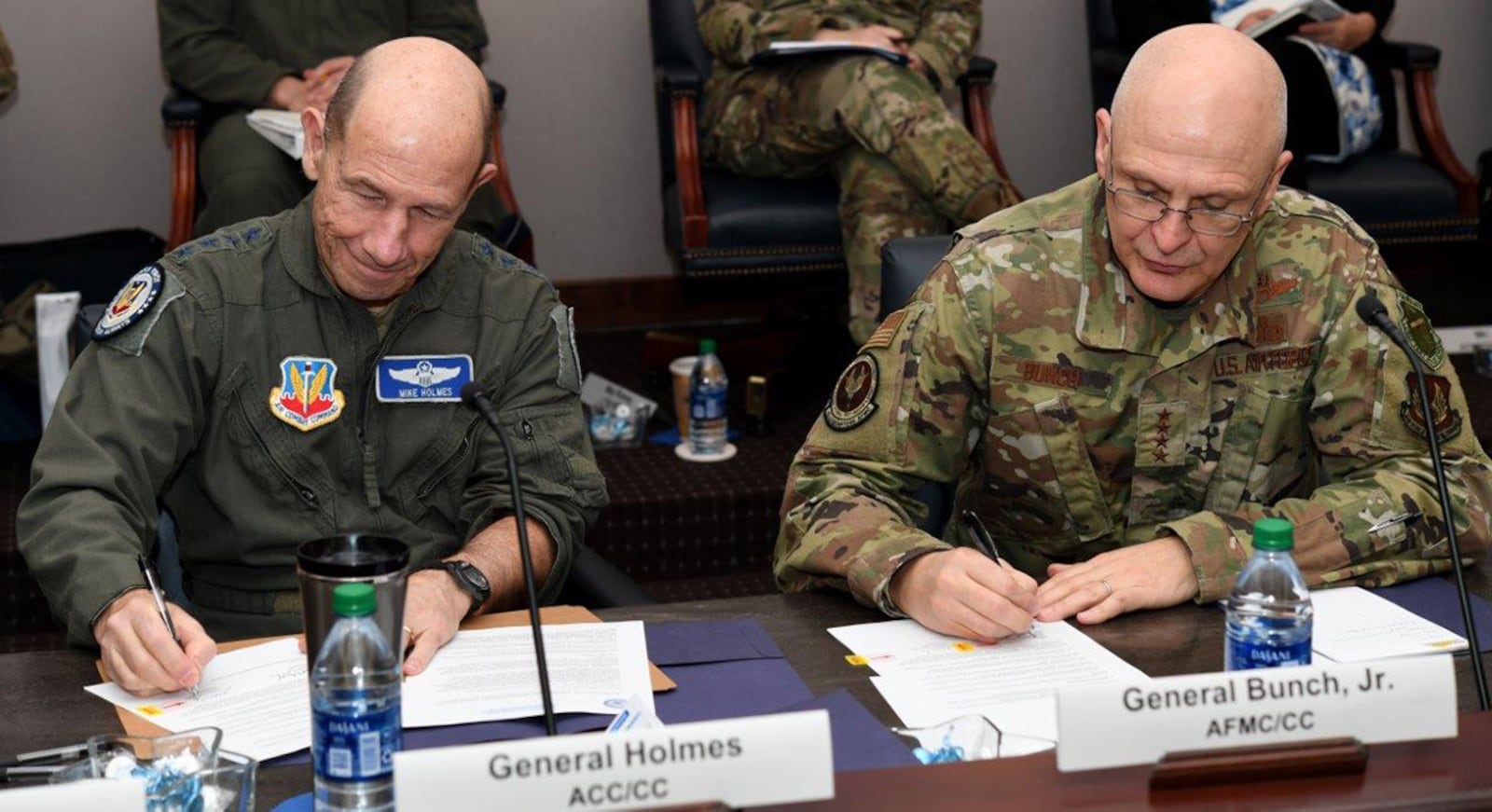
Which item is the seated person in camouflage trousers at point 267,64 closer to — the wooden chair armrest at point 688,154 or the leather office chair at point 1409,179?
the wooden chair armrest at point 688,154

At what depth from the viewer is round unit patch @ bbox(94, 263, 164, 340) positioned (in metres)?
1.73

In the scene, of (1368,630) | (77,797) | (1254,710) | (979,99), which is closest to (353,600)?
(77,797)

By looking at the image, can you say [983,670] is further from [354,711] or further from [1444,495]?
[354,711]

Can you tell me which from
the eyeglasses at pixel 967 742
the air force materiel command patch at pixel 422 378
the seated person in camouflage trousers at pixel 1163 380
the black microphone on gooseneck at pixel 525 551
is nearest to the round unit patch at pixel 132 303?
the air force materiel command patch at pixel 422 378

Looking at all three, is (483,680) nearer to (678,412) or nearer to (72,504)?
(72,504)

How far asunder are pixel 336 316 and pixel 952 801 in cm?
103

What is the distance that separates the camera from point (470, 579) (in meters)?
1.61

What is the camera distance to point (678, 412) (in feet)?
11.7

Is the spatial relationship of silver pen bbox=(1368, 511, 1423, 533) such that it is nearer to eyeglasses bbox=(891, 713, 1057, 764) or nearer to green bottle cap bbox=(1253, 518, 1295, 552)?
green bottle cap bbox=(1253, 518, 1295, 552)

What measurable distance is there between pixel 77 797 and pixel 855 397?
1.03 m

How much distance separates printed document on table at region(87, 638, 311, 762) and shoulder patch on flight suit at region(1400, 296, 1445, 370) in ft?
3.94

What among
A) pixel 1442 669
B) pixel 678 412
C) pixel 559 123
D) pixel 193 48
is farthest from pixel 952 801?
pixel 559 123

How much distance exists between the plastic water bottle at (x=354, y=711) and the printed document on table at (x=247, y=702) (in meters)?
0.19

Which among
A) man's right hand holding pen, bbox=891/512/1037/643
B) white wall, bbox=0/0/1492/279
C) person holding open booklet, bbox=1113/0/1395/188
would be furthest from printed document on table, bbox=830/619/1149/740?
white wall, bbox=0/0/1492/279
